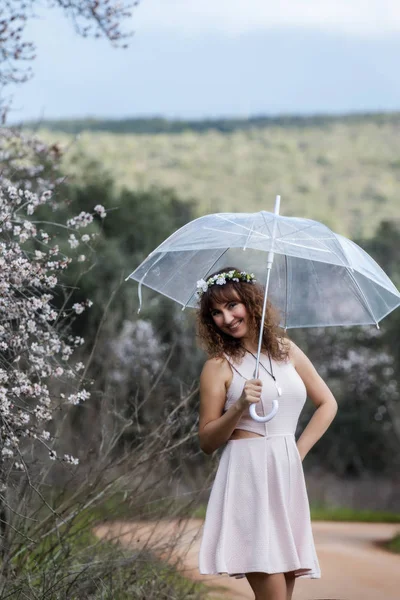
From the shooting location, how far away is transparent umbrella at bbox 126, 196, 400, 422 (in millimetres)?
3846

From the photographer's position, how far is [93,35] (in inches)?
243

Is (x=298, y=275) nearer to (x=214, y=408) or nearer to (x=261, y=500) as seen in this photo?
(x=214, y=408)

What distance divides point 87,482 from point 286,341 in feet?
6.17

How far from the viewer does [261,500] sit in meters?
3.47

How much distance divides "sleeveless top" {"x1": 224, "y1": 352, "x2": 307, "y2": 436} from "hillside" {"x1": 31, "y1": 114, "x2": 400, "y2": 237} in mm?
30489

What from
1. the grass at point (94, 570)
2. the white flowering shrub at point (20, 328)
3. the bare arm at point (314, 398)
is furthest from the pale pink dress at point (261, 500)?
the grass at point (94, 570)

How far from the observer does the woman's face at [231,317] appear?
11.9 ft

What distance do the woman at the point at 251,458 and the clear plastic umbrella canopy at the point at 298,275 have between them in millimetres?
336

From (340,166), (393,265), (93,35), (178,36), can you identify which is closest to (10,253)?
(93,35)

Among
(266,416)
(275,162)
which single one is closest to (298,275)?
(266,416)

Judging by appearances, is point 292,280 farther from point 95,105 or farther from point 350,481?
point 95,105

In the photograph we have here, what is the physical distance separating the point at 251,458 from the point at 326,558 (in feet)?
21.5

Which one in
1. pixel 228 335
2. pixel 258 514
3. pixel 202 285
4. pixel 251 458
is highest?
pixel 202 285

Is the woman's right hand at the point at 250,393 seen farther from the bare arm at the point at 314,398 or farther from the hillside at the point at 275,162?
the hillside at the point at 275,162
